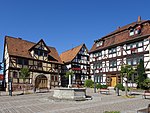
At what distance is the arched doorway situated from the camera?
115 ft

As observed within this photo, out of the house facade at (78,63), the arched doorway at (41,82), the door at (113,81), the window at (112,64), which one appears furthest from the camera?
the house facade at (78,63)

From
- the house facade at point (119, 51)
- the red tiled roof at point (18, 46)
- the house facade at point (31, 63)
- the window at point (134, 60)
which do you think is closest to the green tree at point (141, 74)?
the house facade at point (119, 51)

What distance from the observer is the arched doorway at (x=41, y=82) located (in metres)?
35.2

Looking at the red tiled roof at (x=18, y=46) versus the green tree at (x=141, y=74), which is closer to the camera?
the green tree at (x=141, y=74)

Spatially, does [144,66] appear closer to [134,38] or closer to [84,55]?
[134,38]

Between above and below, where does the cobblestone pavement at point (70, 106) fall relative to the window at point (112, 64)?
below

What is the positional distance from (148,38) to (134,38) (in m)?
2.81

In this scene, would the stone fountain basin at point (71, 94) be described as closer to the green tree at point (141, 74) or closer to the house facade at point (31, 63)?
the green tree at point (141, 74)

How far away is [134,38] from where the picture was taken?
28.9 meters

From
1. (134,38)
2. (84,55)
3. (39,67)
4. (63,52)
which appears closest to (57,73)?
(39,67)

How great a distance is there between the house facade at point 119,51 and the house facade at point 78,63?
4065mm

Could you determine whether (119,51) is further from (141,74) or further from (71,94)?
(71,94)

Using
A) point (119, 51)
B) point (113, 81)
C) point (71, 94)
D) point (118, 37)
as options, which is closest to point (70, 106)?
point (71, 94)

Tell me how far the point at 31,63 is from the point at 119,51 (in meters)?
16.9
